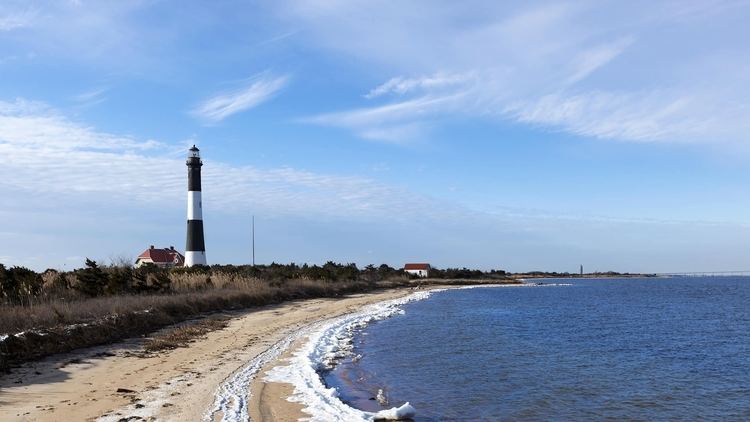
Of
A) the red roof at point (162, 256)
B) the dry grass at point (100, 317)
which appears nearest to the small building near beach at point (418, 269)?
the red roof at point (162, 256)

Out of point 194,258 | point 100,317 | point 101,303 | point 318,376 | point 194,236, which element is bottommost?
point 318,376

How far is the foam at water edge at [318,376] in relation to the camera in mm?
9906

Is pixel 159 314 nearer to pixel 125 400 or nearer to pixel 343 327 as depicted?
pixel 343 327

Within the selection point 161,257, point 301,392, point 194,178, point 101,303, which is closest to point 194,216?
point 194,178

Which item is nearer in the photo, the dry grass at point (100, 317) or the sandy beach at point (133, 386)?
the sandy beach at point (133, 386)

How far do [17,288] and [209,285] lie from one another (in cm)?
1295

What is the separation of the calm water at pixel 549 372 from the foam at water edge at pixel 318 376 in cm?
49

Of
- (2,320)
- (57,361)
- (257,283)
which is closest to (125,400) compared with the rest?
(57,361)

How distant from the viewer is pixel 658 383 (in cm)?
1453

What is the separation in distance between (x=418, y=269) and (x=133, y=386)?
102 meters

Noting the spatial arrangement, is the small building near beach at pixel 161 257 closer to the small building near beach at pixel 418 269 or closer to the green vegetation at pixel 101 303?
the green vegetation at pixel 101 303

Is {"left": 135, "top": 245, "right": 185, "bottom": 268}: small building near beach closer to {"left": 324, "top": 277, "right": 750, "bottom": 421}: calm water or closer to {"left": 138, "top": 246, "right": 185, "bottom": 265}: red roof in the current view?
{"left": 138, "top": 246, "right": 185, "bottom": 265}: red roof

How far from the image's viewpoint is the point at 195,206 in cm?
4962

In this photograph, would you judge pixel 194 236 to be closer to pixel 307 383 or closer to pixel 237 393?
pixel 307 383
